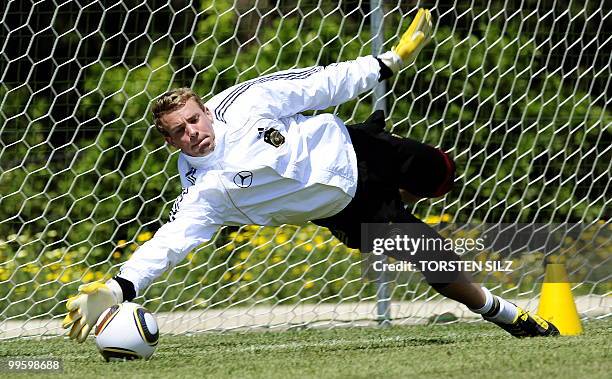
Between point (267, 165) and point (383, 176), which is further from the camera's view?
point (383, 176)

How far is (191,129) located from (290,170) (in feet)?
1.39

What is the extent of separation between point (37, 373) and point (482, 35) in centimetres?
359

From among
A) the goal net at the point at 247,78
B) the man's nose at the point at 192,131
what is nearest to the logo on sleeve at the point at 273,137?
the man's nose at the point at 192,131

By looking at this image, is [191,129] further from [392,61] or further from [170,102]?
[392,61]

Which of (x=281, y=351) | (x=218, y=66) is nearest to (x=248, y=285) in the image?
(x=218, y=66)

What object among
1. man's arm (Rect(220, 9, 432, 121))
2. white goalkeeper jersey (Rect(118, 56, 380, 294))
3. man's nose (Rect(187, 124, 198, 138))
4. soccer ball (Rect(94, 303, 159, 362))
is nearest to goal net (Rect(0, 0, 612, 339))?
man's arm (Rect(220, 9, 432, 121))

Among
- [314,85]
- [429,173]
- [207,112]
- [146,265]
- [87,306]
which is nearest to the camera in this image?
[87,306]

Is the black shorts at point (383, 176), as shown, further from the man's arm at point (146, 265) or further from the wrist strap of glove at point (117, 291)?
the wrist strap of glove at point (117, 291)

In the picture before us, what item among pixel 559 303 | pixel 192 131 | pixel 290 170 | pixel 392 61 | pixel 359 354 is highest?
pixel 392 61

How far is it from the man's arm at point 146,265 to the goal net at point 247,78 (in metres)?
1.73

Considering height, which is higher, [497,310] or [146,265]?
[146,265]

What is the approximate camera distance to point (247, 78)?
6566 mm

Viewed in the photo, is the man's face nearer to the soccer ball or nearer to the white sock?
the soccer ball

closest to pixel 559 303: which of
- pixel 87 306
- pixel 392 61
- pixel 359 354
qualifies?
pixel 359 354
